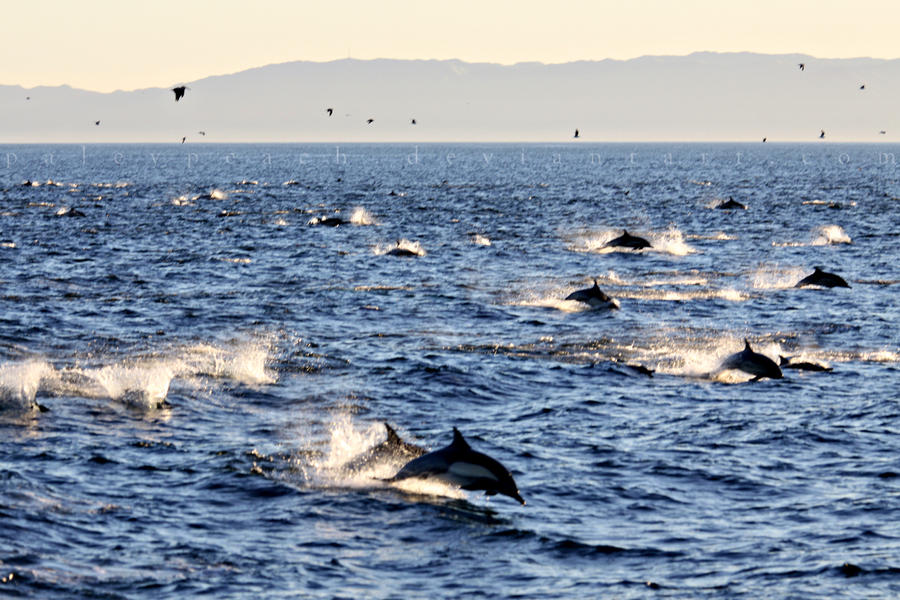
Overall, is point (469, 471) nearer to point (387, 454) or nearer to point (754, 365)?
point (387, 454)

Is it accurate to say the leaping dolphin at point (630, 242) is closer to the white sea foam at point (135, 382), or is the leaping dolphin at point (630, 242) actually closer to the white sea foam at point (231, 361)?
the white sea foam at point (231, 361)

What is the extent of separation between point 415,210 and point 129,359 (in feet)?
205

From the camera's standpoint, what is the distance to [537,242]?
61.0 meters

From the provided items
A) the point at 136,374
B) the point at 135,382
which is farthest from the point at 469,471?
the point at 136,374

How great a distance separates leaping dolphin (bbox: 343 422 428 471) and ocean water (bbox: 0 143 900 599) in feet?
1.24

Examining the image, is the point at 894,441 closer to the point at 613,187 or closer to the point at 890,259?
the point at 890,259

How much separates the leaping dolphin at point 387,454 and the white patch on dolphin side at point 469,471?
6.28 ft

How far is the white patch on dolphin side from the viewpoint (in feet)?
55.6

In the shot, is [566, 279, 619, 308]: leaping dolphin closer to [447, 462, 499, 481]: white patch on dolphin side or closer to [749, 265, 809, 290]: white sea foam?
[749, 265, 809, 290]: white sea foam

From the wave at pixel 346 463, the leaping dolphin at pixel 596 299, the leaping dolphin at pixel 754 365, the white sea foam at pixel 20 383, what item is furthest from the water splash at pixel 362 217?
the wave at pixel 346 463

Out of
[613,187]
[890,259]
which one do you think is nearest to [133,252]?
[890,259]

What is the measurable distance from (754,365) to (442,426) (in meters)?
7.83

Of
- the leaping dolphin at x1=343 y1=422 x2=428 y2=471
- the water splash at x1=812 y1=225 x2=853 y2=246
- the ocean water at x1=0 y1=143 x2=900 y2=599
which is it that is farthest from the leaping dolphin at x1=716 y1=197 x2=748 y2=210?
the leaping dolphin at x1=343 y1=422 x2=428 y2=471

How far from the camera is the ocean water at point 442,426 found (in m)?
14.6
